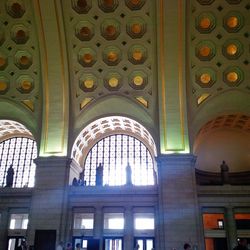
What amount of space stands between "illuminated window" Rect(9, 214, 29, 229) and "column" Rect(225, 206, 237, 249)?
1036 cm

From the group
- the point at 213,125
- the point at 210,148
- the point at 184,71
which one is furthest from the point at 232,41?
the point at 210,148

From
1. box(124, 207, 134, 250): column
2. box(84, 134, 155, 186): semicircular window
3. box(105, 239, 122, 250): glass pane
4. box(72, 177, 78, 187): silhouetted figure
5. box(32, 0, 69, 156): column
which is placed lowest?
box(105, 239, 122, 250): glass pane

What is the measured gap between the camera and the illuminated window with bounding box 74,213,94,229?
16891mm

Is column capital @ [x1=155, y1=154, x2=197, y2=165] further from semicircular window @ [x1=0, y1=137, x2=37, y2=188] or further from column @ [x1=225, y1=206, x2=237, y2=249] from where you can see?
semicircular window @ [x1=0, y1=137, x2=37, y2=188]

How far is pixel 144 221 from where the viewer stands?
1670 cm

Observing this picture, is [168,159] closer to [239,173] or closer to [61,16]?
[239,173]

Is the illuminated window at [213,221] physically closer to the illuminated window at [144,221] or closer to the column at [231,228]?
the column at [231,228]

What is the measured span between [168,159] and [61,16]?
30.3 feet

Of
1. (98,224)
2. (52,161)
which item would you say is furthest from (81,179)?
(98,224)

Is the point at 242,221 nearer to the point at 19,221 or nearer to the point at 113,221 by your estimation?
the point at 113,221

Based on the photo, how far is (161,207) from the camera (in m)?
16.1

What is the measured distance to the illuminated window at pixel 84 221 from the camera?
55.4ft

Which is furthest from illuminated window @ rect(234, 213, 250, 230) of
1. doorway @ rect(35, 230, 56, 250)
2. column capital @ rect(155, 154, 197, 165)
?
doorway @ rect(35, 230, 56, 250)

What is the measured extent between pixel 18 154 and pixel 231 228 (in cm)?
1385
